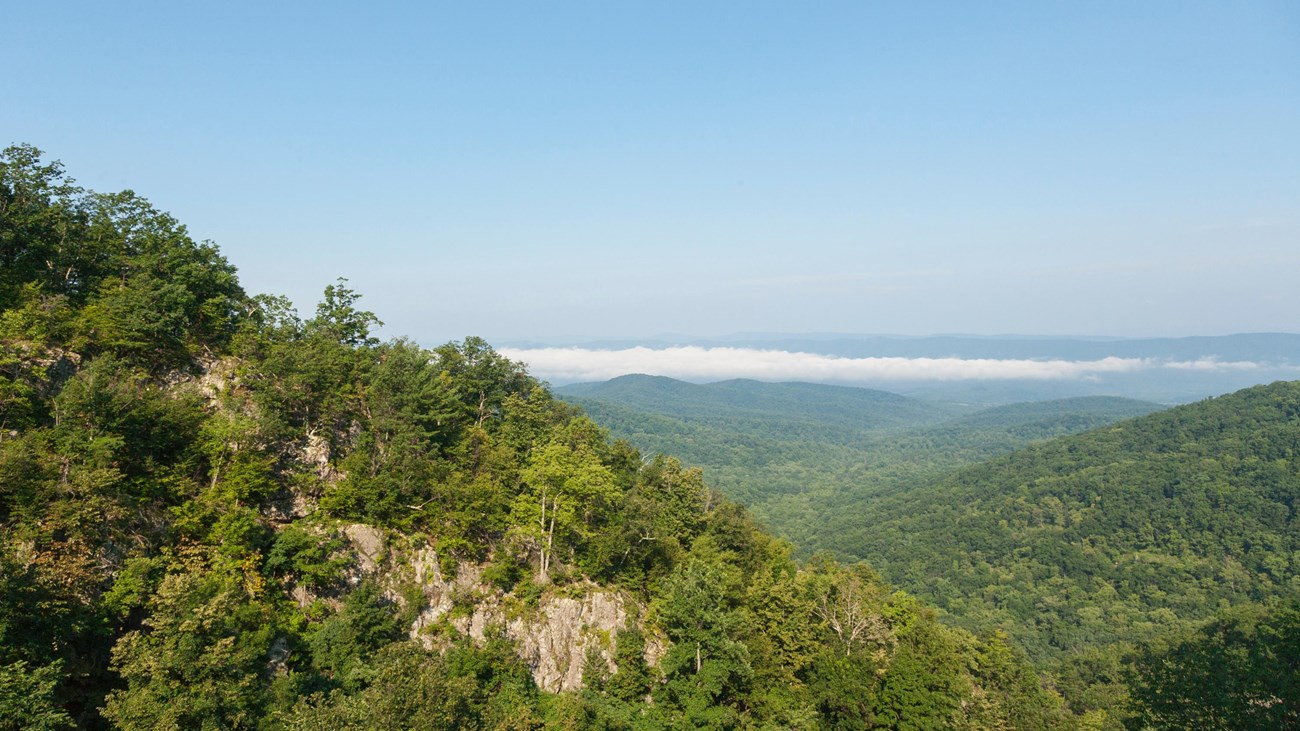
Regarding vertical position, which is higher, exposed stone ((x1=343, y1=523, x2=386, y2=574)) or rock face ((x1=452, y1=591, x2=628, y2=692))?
exposed stone ((x1=343, y1=523, x2=386, y2=574))

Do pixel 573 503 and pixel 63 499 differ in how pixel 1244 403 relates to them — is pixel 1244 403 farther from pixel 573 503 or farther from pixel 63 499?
pixel 63 499

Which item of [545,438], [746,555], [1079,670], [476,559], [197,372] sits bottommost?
[1079,670]

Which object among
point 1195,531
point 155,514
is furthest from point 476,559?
point 1195,531

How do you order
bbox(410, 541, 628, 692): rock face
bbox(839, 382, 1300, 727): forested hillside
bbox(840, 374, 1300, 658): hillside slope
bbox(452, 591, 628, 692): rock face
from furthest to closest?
bbox(840, 374, 1300, 658): hillside slope → bbox(839, 382, 1300, 727): forested hillside → bbox(452, 591, 628, 692): rock face → bbox(410, 541, 628, 692): rock face

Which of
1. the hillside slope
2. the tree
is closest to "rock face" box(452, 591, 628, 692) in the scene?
the tree

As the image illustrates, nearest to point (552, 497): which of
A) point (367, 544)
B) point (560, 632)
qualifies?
point (560, 632)

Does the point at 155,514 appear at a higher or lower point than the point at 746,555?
higher

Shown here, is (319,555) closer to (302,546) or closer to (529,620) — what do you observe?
(302,546)

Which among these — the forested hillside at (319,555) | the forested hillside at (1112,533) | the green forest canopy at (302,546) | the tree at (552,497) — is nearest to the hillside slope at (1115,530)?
the forested hillside at (1112,533)

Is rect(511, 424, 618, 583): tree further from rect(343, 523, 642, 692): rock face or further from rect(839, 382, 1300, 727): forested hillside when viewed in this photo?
rect(839, 382, 1300, 727): forested hillside
